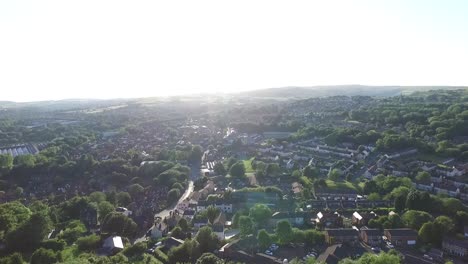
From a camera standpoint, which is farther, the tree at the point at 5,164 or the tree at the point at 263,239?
the tree at the point at 5,164

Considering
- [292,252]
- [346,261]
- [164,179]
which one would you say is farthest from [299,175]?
[346,261]

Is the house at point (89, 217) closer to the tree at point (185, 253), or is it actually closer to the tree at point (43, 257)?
the tree at point (43, 257)

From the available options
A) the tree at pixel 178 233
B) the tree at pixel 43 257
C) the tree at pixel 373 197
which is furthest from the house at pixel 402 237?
the tree at pixel 43 257

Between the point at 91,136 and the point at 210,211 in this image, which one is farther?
the point at 91,136

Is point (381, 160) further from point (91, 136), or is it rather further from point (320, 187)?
point (91, 136)

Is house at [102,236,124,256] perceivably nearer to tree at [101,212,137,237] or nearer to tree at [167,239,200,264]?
tree at [101,212,137,237]

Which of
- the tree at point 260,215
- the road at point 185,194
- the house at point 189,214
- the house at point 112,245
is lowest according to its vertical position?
the road at point 185,194

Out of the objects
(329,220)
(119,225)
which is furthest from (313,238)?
(119,225)
